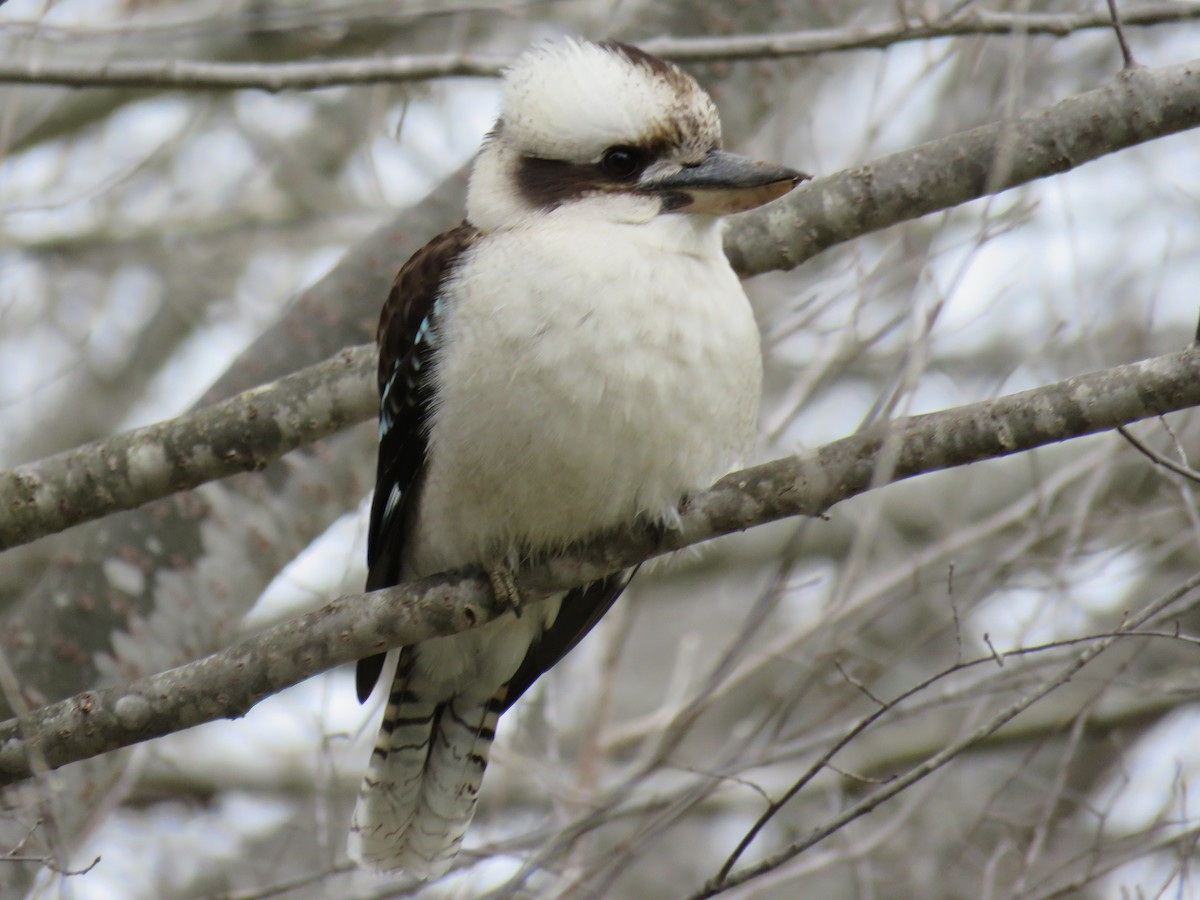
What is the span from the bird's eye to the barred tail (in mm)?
1397

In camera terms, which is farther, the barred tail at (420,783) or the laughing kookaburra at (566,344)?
the barred tail at (420,783)

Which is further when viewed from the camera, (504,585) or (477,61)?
(477,61)

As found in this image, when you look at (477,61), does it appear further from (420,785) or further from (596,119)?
(420,785)

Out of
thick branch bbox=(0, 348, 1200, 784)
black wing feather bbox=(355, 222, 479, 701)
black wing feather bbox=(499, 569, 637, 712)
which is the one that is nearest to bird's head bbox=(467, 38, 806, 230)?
black wing feather bbox=(355, 222, 479, 701)

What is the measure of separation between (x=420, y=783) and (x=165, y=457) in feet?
3.96

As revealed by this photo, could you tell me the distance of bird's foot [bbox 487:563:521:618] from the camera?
3.27m

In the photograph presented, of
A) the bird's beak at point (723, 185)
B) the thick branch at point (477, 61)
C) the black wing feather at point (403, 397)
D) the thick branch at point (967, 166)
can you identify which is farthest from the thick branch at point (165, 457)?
the thick branch at point (967, 166)

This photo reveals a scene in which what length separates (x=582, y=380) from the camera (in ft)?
10.0

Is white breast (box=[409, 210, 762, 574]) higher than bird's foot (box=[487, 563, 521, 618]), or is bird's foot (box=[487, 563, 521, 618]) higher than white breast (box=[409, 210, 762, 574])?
white breast (box=[409, 210, 762, 574])

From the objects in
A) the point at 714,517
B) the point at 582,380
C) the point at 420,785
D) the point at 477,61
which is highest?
the point at 477,61

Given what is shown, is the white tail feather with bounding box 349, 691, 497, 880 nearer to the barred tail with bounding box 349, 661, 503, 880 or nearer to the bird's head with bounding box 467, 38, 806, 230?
the barred tail with bounding box 349, 661, 503, 880

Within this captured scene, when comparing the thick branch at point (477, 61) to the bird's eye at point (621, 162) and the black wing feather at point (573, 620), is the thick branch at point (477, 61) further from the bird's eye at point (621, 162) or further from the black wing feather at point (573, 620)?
the black wing feather at point (573, 620)

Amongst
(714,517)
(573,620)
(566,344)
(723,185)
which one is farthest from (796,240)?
(573,620)

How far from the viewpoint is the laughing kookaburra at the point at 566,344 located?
3.10 m
